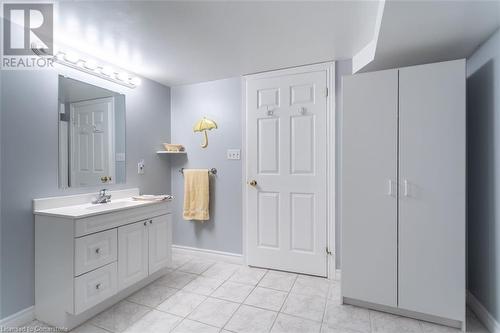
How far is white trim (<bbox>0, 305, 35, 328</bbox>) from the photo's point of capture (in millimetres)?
1642

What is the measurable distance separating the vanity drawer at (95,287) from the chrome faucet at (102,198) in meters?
0.59

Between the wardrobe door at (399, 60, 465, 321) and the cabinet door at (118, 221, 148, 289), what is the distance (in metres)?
2.10

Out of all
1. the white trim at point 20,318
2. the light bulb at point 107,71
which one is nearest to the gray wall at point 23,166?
the white trim at point 20,318

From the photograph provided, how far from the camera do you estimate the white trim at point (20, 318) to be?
5.39 ft

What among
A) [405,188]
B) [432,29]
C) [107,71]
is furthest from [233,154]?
[432,29]

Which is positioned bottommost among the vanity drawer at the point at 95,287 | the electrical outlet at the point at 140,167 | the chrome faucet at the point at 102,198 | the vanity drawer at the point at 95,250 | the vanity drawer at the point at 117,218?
the vanity drawer at the point at 95,287

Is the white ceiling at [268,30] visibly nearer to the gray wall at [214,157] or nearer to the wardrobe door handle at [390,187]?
the gray wall at [214,157]

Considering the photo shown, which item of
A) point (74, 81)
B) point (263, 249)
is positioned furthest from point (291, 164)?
point (74, 81)

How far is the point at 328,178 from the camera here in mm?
2441

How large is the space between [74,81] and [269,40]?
171 centimetres

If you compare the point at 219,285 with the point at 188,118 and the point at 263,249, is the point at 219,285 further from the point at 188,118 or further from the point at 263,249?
the point at 188,118

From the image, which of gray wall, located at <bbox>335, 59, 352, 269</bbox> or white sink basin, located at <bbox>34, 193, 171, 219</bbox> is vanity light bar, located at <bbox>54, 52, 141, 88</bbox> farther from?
gray wall, located at <bbox>335, 59, 352, 269</bbox>

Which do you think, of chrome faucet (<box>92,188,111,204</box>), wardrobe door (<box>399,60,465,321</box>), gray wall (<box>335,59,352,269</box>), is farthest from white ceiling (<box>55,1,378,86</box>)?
chrome faucet (<box>92,188,111,204</box>)

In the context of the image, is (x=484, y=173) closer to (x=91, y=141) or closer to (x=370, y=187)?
(x=370, y=187)
